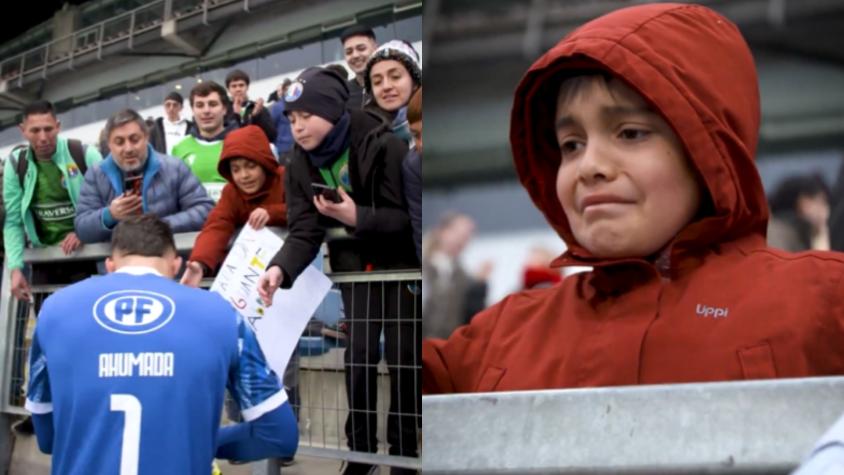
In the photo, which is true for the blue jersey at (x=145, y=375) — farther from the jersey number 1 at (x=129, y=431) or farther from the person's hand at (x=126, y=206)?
the person's hand at (x=126, y=206)

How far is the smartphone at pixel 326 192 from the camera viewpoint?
120 centimetres

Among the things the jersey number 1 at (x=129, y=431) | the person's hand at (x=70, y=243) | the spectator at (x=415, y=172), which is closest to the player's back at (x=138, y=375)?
the jersey number 1 at (x=129, y=431)

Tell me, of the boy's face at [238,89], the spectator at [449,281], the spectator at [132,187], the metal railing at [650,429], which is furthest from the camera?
the spectator at [132,187]

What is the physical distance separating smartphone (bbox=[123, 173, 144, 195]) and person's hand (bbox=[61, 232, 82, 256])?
16 cm

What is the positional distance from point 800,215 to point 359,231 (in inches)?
23.0

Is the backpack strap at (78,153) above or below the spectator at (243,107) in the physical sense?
below

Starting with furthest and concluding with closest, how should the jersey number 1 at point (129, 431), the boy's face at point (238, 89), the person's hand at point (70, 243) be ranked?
the person's hand at point (70, 243) < the boy's face at point (238, 89) < the jersey number 1 at point (129, 431)

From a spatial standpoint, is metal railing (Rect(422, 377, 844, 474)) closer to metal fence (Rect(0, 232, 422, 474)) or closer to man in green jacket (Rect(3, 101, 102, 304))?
metal fence (Rect(0, 232, 422, 474))

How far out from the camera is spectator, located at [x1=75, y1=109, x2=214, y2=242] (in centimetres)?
151

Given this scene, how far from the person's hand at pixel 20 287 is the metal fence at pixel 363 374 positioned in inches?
28.5

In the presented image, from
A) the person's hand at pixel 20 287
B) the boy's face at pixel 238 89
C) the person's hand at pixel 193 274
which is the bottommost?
the person's hand at pixel 20 287

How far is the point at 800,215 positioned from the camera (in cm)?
92

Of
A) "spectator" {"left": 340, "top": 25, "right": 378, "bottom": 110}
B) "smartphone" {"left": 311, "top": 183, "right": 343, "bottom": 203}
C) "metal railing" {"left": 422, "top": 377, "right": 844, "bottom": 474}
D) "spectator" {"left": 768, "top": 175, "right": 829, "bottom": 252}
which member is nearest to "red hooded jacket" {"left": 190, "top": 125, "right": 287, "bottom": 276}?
"smartphone" {"left": 311, "top": 183, "right": 343, "bottom": 203}

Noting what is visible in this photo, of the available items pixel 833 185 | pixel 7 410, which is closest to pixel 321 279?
pixel 833 185
